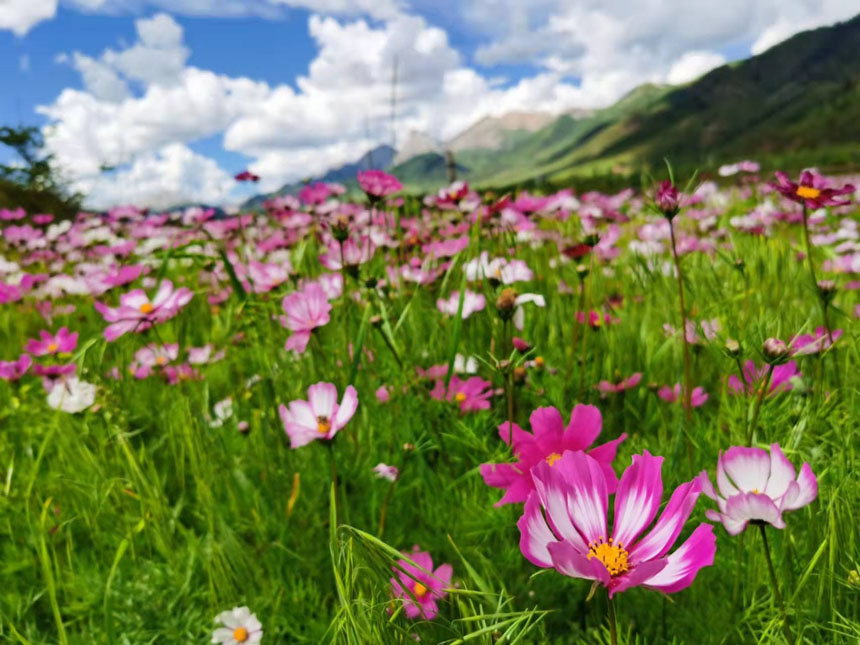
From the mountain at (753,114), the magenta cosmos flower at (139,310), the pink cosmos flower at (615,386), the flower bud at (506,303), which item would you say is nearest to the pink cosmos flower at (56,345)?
the magenta cosmos flower at (139,310)

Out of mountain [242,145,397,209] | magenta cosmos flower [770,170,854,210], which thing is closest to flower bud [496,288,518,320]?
magenta cosmos flower [770,170,854,210]

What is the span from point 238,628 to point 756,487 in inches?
33.0

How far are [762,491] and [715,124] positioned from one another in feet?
447

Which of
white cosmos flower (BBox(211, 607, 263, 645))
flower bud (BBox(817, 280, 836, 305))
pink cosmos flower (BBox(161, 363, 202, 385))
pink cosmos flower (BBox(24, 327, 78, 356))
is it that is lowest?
white cosmos flower (BBox(211, 607, 263, 645))

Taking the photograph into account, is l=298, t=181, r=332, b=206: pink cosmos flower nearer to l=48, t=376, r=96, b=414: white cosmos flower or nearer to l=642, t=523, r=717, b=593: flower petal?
l=48, t=376, r=96, b=414: white cosmos flower

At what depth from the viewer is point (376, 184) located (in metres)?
1.46

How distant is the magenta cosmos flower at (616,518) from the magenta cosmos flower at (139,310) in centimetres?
105

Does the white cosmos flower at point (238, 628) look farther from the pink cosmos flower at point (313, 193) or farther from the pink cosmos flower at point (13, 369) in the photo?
the pink cosmos flower at point (313, 193)

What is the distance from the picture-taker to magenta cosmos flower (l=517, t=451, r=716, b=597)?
1.67ft

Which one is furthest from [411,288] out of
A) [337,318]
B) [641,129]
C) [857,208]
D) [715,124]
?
[641,129]

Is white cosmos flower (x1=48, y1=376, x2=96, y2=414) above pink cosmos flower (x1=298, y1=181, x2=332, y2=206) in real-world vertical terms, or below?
below

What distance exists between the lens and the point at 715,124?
117 meters

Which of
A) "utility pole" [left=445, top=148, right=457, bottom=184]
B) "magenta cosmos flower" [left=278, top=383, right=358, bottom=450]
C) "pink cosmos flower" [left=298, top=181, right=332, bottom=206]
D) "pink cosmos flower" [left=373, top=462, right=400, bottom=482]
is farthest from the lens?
"utility pole" [left=445, top=148, right=457, bottom=184]

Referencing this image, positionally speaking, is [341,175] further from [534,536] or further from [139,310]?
[534,536]
